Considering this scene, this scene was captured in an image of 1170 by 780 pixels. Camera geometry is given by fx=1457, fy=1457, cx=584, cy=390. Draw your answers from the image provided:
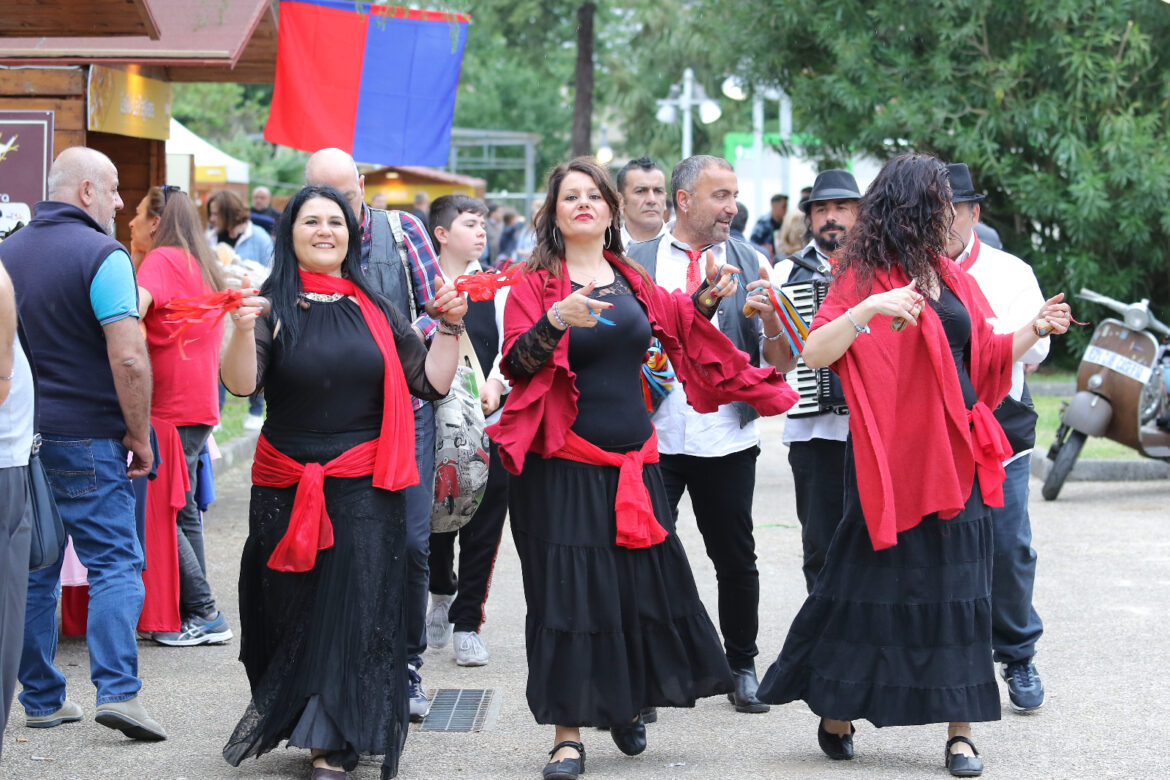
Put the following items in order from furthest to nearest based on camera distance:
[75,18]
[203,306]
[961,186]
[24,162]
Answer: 1. [24,162]
2. [75,18]
3. [961,186]
4. [203,306]

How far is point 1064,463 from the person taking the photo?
10.8 m

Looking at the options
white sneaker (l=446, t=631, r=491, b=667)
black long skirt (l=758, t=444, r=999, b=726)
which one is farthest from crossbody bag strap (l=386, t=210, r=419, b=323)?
black long skirt (l=758, t=444, r=999, b=726)

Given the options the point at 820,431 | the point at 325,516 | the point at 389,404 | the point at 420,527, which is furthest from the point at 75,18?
the point at 820,431

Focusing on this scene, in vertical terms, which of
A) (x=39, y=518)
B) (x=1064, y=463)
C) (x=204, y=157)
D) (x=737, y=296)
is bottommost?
(x=1064, y=463)

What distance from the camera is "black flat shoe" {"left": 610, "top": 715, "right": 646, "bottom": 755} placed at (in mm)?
5246

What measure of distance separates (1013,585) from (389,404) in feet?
8.78

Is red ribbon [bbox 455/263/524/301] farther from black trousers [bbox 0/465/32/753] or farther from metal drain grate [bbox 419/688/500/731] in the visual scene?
metal drain grate [bbox 419/688/500/731]

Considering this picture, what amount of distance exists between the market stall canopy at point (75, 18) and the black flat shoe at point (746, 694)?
180 inches

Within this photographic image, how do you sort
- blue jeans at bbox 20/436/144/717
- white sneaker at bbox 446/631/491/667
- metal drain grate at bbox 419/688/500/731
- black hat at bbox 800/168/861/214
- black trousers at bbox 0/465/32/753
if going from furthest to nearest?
1. white sneaker at bbox 446/631/491/667
2. black hat at bbox 800/168/861/214
3. metal drain grate at bbox 419/688/500/731
4. blue jeans at bbox 20/436/144/717
5. black trousers at bbox 0/465/32/753

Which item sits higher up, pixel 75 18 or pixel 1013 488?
pixel 75 18

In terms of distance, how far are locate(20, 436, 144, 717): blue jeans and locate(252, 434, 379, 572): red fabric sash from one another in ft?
2.98

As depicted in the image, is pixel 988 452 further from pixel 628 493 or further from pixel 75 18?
pixel 75 18

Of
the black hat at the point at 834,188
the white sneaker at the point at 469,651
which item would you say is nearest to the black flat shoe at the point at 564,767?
the white sneaker at the point at 469,651

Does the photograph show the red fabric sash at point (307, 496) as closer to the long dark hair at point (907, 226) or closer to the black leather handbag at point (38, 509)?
the black leather handbag at point (38, 509)
